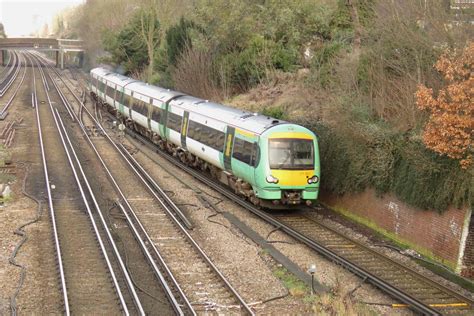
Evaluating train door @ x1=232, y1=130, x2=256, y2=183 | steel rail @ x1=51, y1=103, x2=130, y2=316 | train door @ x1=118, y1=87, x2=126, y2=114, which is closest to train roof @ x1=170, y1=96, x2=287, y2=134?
train door @ x1=232, y1=130, x2=256, y2=183

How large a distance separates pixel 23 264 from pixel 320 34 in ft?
69.7

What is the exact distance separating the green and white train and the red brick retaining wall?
4.93 ft

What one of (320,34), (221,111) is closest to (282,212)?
(221,111)

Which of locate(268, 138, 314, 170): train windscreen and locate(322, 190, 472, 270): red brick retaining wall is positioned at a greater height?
locate(268, 138, 314, 170): train windscreen

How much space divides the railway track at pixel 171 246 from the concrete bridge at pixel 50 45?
73471mm

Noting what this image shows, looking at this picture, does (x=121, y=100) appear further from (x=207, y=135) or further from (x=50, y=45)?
(x=50, y=45)

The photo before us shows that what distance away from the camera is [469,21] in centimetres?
1602

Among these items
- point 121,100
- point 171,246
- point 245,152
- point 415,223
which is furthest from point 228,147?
point 121,100

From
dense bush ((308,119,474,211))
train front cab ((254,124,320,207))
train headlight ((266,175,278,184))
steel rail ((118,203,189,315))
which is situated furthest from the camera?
train front cab ((254,124,320,207))

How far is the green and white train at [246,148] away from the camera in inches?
678

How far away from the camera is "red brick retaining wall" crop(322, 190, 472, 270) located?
13.9m

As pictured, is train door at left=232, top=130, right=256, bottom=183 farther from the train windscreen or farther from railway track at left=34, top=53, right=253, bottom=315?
railway track at left=34, top=53, right=253, bottom=315

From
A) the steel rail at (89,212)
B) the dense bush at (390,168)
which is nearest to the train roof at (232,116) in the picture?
the dense bush at (390,168)

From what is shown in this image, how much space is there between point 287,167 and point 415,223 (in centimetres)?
385
